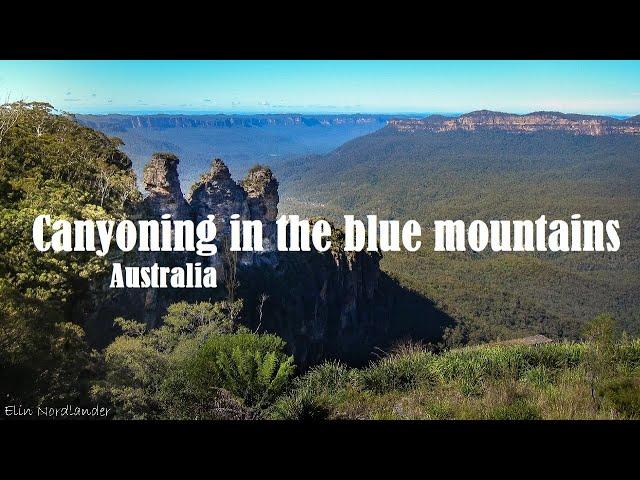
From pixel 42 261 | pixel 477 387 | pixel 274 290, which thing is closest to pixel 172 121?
pixel 274 290

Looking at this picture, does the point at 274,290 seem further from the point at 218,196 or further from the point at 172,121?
the point at 172,121

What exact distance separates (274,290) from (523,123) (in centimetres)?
4973

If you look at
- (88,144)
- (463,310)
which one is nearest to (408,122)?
(463,310)

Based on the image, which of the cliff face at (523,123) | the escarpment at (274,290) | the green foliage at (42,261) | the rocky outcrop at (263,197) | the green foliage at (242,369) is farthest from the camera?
the cliff face at (523,123)

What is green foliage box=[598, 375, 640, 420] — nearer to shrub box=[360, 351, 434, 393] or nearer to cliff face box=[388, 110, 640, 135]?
shrub box=[360, 351, 434, 393]

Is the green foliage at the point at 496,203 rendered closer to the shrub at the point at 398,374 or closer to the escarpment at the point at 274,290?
the escarpment at the point at 274,290

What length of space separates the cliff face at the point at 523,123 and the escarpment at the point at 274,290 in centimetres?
2663

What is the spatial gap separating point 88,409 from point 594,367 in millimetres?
4483

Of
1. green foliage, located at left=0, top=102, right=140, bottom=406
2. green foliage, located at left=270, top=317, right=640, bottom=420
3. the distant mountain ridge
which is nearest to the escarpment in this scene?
green foliage, located at left=0, top=102, right=140, bottom=406

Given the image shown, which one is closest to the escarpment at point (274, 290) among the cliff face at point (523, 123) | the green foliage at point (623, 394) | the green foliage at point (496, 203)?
the green foliage at point (496, 203)

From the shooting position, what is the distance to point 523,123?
5859 cm

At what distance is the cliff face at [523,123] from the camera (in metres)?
51.3

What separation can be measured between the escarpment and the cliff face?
87.4ft

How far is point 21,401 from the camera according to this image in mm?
4875
